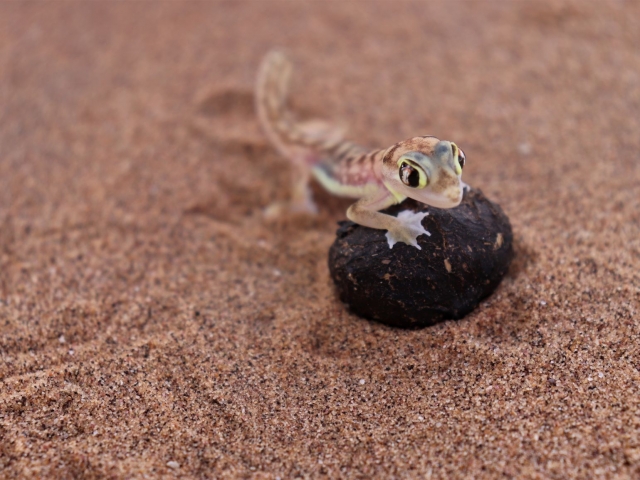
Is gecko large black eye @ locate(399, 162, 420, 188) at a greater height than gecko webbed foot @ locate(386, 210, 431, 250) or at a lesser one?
greater

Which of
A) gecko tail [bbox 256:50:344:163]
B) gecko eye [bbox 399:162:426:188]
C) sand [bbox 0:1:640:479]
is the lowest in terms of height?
sand [bbox 0:1:640:479]

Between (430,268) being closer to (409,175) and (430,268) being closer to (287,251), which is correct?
(409,175)

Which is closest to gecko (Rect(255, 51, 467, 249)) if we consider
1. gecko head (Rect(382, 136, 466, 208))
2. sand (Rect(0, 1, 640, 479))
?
gecko head (Rect(382, 136, 466, 208))

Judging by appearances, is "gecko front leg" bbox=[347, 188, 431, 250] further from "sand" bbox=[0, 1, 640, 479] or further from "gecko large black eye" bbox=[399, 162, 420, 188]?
"sand" bbox=[0, 1, 640, 479]

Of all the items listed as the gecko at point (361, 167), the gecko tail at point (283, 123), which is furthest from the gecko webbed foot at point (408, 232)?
the gecko tail at point (283, 123)

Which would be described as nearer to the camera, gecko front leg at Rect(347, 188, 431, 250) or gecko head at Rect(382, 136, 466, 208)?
gecko head at Rect(382, 136, 466, 208)

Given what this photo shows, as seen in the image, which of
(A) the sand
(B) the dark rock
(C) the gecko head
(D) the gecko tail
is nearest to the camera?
(A) the sand

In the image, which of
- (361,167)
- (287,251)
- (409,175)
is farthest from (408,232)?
(287,251)
